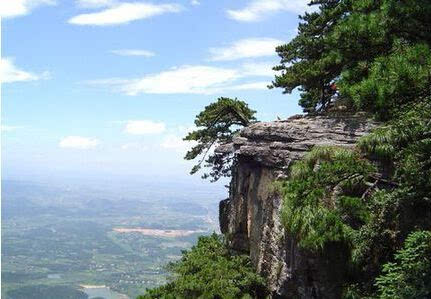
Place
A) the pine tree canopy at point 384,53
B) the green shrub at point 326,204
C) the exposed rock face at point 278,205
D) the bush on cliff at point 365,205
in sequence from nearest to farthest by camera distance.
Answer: the pine tree canopy at point 384,53
the bush on cliff at point 365,205
the green shrub at point 326,204
the exposed rock face at point 278,205

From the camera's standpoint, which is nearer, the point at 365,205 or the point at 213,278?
the point at 365,205

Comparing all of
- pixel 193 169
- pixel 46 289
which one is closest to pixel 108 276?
pixel 46 289

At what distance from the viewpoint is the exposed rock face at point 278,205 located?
45.8ft

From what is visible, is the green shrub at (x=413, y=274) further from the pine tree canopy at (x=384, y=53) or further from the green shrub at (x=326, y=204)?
the pine tree canopy at (x=384, y=53)

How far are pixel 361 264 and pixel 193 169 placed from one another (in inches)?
505

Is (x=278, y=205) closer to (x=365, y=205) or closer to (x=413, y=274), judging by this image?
(x=365, y=205)

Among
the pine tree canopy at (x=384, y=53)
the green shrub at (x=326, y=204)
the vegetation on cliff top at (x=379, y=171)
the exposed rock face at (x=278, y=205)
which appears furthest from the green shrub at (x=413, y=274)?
the pine tree canopy at (x=384, y=53)

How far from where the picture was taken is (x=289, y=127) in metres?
17.1

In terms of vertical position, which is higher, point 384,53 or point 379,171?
point 384,53

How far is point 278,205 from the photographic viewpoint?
16.0 metres

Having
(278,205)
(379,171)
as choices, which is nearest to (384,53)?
(379,171)

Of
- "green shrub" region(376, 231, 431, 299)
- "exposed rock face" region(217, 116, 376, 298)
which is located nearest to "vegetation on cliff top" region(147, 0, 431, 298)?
"green shrub" region(376, 231, 431, 299)

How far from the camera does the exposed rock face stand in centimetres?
1397

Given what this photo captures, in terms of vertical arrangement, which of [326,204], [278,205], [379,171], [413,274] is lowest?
[413,274]
